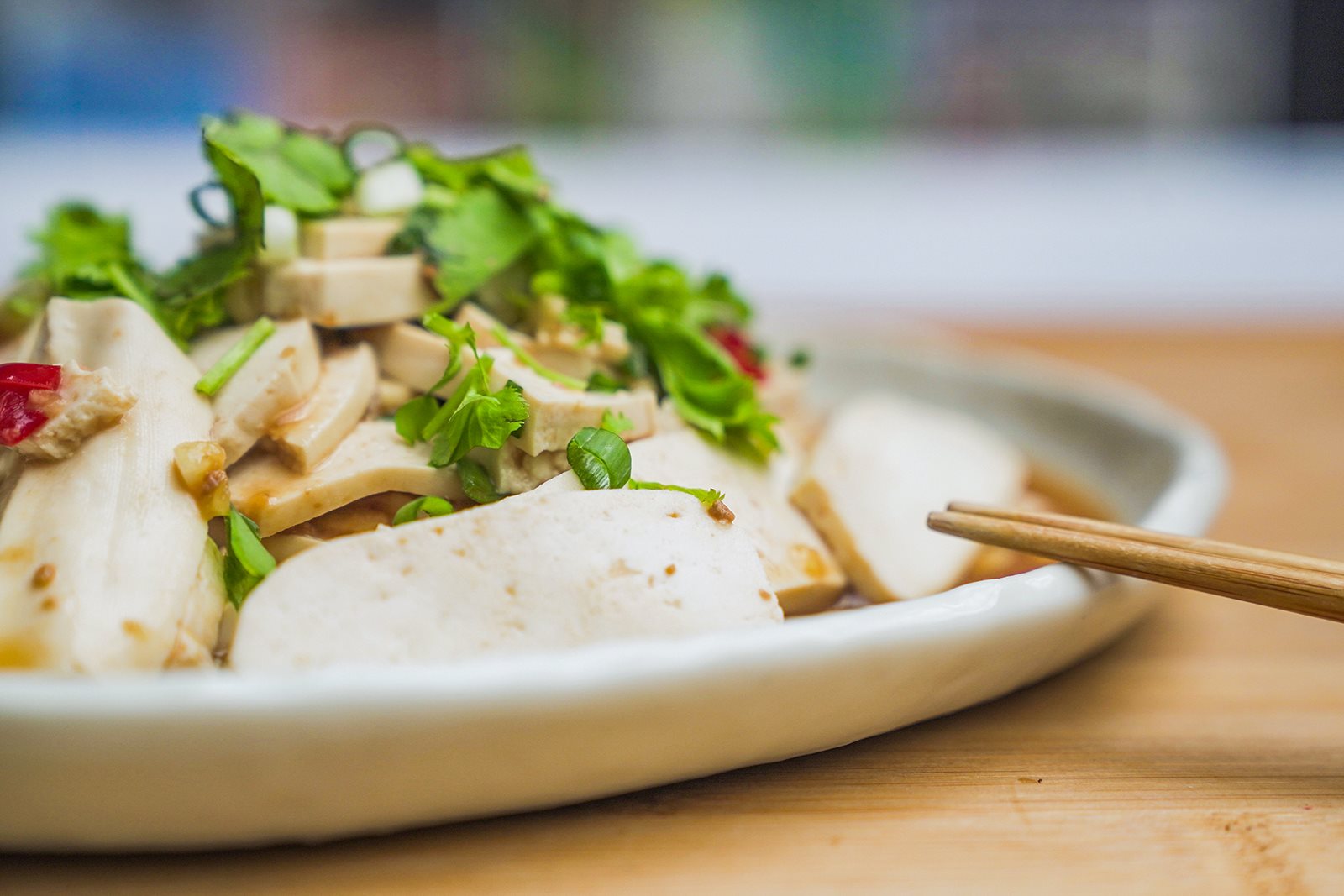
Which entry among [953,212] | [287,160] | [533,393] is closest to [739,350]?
[533,393]

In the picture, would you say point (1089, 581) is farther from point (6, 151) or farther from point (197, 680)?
point (6, 151)

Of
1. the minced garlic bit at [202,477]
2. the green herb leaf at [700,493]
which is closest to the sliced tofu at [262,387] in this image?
the minced garlic bit at [202,477]

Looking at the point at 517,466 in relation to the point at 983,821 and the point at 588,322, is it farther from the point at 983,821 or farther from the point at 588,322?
the point at 983,821

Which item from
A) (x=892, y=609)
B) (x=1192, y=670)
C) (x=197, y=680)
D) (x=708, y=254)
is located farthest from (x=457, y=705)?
(x=708, y=254)

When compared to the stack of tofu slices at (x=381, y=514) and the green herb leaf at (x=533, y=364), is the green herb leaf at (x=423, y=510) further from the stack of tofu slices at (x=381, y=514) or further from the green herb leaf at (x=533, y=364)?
Result: the green herb leaf at (x=533, y=364)

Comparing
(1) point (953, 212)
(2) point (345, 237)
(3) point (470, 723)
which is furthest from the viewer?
(1) point (953, 212)

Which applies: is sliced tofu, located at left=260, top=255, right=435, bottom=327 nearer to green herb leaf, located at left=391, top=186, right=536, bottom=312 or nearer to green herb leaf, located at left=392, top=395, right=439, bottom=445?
green herb leaf, located at left=391, top=186, right=536, bottom=312
